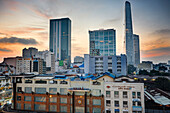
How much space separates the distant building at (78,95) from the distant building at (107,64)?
55.0m

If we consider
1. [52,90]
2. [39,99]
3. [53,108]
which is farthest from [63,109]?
[39,99]

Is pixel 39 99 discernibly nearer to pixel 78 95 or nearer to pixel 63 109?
pixel 63 109

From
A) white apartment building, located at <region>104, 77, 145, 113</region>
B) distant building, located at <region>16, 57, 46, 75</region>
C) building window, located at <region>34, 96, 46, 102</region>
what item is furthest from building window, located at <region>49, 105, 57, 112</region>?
distant building, located at <region>16, 57, 46, 75</region>

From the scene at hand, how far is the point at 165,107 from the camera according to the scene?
48.9 m

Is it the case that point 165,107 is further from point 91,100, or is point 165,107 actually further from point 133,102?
point 91,100

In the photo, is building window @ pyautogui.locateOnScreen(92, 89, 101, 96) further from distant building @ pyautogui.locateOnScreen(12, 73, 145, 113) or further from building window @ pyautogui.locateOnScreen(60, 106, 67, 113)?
building window @ pyautogui.locateOnScreen(60, 106, 67, 113)

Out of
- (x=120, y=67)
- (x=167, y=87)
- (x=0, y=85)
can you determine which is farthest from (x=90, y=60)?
(x=0, y=85)

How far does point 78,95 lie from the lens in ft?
144

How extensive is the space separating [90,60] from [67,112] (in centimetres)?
6699

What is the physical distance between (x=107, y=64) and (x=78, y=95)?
6556 cm

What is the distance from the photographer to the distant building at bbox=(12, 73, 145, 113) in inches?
1599

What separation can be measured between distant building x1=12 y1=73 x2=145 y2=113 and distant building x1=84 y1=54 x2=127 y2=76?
5503 centimetres

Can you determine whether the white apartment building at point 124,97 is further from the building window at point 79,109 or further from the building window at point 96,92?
the building window at point 79,109

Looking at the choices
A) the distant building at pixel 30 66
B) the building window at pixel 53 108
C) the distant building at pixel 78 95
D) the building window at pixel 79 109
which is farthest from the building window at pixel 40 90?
the distant building at pixel 30 66
